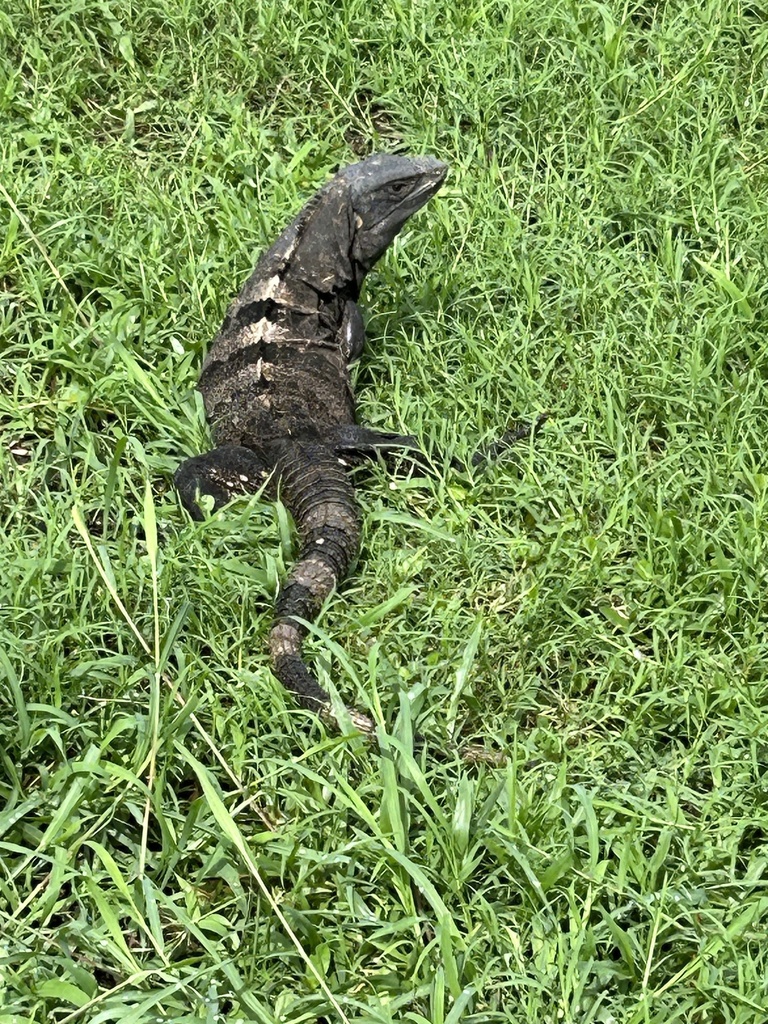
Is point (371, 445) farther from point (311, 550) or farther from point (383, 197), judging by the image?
point (383, 197)

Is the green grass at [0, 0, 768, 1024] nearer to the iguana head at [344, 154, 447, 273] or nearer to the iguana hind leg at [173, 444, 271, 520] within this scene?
the iguana hind leg at [173, 444, 271, 520]

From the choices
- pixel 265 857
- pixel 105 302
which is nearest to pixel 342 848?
pixel 265 857

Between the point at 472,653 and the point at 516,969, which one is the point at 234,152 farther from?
the point at 516,969

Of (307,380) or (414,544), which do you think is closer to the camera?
(414,544)

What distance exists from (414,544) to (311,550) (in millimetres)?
399

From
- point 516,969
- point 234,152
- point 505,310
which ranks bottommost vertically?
point 516,969

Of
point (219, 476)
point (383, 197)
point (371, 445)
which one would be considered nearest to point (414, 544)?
point (371, 445)

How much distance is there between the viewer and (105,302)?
16.5ft

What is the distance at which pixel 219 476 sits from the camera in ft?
→ 14.0

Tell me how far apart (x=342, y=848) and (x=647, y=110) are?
12.9 ft

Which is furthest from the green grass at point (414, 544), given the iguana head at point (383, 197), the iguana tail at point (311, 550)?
the iguana head at point (383, 197)

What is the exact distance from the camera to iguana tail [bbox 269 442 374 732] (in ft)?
11.7

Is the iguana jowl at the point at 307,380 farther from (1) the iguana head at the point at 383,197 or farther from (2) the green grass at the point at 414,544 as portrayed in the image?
(2) the green grass at the point at 414,544

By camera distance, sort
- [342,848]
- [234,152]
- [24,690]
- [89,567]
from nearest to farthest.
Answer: [342,848] → [24,690] → [89,567] → [234,152]
